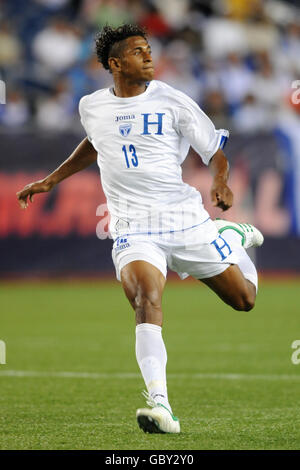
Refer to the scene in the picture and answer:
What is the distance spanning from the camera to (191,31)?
19.3m

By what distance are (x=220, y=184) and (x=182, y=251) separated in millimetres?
548

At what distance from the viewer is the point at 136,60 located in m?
6.00

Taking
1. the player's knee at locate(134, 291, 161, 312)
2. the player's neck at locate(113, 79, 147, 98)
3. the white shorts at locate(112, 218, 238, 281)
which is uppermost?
the player's neck at locate(113, 79, 147, 98)

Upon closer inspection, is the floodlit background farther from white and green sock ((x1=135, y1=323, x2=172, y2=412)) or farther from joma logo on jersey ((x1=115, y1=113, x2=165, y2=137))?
joma logo on jersey ((x1=115, y1=113, x2=165, y2=137))

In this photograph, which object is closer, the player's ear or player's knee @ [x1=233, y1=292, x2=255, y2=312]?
the player's ear

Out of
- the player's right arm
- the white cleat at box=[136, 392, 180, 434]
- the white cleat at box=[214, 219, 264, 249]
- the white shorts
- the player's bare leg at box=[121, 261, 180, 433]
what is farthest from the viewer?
the white cleat at box=[214, 219, 264, 249]

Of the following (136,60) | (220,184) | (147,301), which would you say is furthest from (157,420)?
(136,60)

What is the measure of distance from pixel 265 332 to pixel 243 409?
4.25 m

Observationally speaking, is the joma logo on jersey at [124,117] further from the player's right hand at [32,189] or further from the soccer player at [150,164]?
the player's right hand at [32,189]

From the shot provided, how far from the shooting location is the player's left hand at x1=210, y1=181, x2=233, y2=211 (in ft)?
18.4

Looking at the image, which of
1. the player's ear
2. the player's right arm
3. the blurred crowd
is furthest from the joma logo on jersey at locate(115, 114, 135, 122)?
the blurred crowd

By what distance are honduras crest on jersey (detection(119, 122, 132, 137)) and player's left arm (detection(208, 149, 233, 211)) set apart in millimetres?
522

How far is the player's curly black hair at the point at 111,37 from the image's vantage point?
20.0 feet

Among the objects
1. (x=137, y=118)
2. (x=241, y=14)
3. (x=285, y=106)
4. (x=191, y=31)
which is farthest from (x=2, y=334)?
(x=241, y=14)
